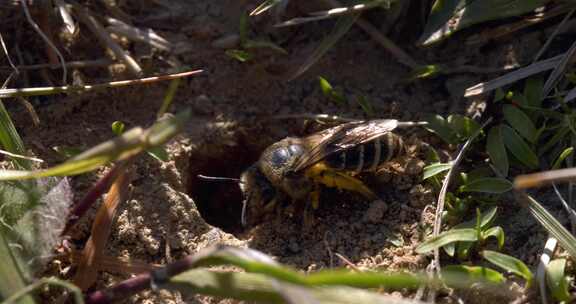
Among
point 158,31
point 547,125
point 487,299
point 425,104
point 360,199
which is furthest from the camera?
point 158,31

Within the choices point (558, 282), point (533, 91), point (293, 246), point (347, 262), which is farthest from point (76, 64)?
point (558, 282)

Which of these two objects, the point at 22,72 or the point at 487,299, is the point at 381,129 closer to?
the point at 487,299

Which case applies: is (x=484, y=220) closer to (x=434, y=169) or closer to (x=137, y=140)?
(x=434, y=169)

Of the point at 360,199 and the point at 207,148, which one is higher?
the point at 207,148

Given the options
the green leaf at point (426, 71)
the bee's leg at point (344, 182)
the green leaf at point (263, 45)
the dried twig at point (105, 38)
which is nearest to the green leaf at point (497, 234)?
the bee's leg at point (344, 182)

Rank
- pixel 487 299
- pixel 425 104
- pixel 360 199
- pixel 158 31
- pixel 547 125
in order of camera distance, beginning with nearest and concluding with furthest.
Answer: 1. pixel 487 299
2. pixel 547 125
3. pixel 360 199
4. pixel 425 104
5. pixel 158 31

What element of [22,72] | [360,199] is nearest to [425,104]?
[360,199]
